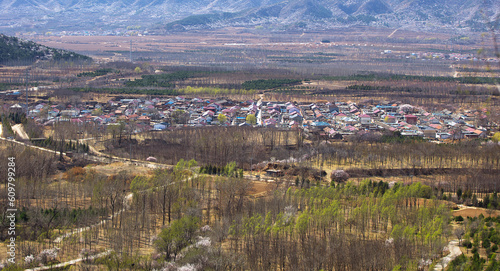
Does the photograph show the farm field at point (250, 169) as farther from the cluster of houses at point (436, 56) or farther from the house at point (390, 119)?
the cluster of houses at point (436, 56)

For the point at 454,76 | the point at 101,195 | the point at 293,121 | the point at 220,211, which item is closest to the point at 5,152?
the point at 101,195

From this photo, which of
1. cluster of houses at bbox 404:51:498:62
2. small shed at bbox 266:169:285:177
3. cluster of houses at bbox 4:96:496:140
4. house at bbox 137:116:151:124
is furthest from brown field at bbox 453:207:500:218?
cluster of houses at bbox 404:51:498:62

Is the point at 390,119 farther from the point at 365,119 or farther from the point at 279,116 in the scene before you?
the point at 279,116

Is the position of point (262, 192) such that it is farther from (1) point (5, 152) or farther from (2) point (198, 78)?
(2) point (198, 78)

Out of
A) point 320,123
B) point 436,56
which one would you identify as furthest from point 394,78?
point 436,56

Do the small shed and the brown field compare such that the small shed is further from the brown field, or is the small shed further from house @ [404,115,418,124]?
house @ [404,115,418,124]

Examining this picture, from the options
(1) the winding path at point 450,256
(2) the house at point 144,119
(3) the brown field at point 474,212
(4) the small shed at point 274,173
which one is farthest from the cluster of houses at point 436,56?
(1) the winding path at point 450,256
